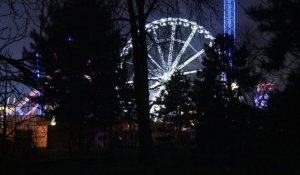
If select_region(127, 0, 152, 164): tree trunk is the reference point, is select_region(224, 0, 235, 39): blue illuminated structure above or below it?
above

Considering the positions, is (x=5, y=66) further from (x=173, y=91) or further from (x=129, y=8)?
(x=173, y=91)

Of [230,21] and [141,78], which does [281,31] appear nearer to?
[141,78]

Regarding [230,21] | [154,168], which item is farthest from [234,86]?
[154,168]

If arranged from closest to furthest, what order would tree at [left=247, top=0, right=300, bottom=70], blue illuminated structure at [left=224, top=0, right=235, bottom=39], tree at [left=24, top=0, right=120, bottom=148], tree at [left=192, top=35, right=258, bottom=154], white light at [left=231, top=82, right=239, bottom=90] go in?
tree at [left=24, top=0, right=120, bottom=148], tree at [left=247, top=0, right=300, bottom=70], tree at [left=192, top=35, right=258, bottom=154], white light at [left=231, top=82, right=239, bottom=90], blue illuminated structure at [left=224, top=0, right=235, bottom=39]

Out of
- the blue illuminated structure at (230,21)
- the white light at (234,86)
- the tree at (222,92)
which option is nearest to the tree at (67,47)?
the tree at (222,92)

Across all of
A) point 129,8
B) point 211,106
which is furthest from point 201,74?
point 129,8

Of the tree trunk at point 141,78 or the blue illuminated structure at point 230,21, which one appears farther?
the blue illuminated structure at point 230,21

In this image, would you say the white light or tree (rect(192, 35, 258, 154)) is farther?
the white light

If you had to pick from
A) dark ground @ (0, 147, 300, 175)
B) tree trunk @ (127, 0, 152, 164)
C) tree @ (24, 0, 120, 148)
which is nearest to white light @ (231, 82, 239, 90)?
dark ground @ (0, 147, 300, 175)

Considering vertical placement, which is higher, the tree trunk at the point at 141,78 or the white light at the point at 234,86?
the white light at the point at 234,86

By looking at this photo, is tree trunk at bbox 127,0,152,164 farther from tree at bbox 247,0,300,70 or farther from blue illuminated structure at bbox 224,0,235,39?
blue illuminated structure at bbox 224,0,235,39

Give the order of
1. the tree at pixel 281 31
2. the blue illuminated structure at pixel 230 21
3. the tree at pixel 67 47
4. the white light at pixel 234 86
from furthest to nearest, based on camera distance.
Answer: the blue illuminated structure at pixel 230 21 < the white light at pixel 234 86 < the tree at pixel 281 31 < the tree at pixel 67 47

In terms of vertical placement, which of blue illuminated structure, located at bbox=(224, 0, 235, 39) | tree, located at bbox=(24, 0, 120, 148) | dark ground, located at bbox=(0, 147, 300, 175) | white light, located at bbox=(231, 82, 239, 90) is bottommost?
dark ground, located at bbox=(0, 147, 300, 175)

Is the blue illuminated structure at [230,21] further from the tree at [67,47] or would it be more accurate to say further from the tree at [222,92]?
the tree at [67,47]
